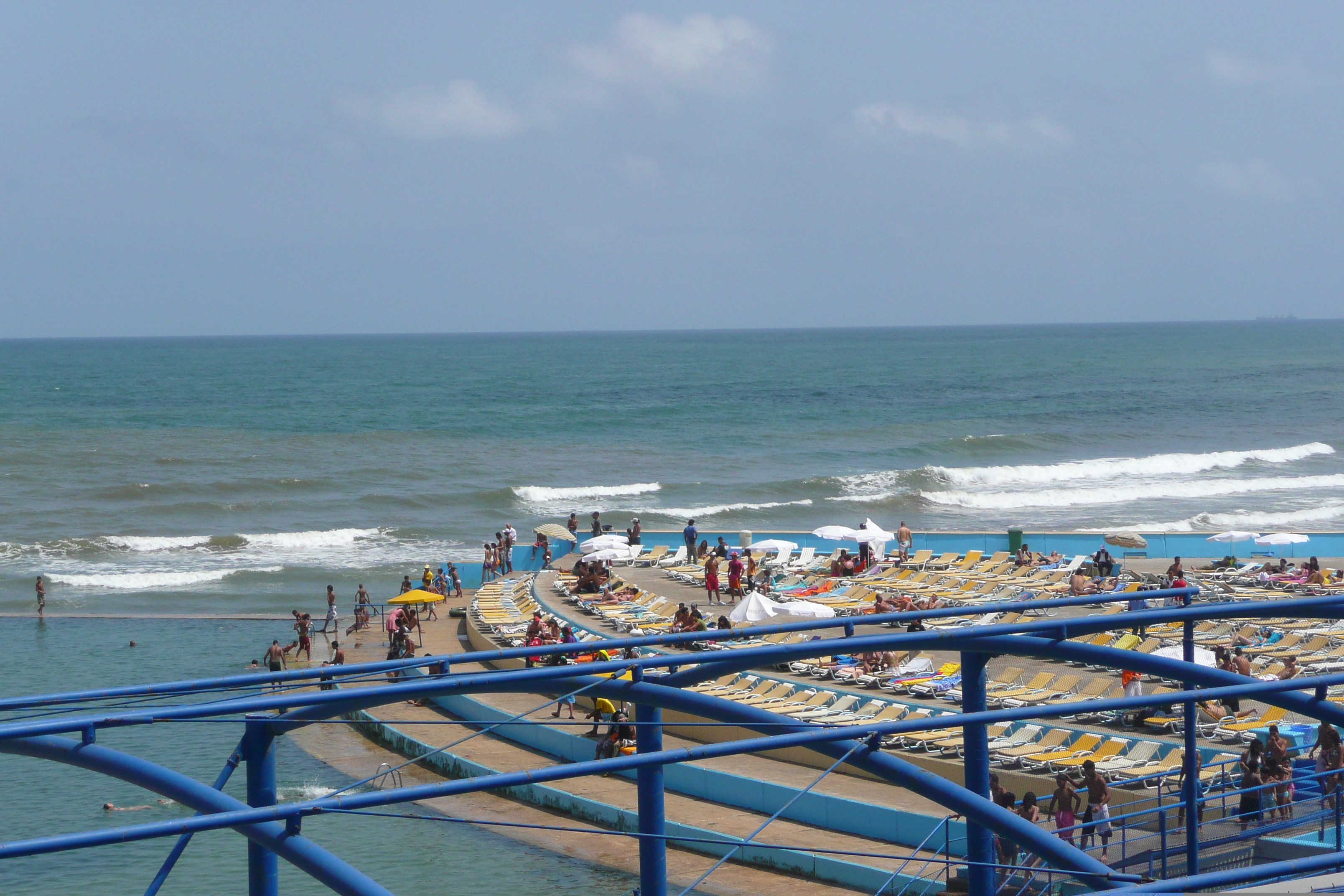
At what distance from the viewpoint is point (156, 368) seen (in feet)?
544

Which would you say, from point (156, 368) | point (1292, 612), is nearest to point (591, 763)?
point (1292, 612)

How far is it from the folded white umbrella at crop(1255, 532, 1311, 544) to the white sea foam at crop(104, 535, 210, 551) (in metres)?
37.6

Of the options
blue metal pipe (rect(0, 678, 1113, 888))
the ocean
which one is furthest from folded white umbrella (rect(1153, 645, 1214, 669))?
the ocean

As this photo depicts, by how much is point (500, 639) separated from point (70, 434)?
65.0m

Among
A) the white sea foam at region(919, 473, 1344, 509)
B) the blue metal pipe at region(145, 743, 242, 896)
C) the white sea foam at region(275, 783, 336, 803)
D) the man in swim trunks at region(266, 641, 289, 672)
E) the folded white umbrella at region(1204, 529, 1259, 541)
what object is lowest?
the white sea foam at region(275, 783, 336, 803)

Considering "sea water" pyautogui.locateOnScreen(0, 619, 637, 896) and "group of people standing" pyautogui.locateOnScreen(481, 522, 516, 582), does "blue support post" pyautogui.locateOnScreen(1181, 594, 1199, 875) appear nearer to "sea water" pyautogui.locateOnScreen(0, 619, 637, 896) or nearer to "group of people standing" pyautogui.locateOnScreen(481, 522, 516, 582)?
"sea water" pyautogui.locateOnScreen(0, 619, 637, 896)

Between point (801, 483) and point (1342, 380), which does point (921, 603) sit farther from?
point (1342, 380)

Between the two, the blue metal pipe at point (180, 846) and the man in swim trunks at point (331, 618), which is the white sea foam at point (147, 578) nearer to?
the man in swim trunks at point (331, 618)

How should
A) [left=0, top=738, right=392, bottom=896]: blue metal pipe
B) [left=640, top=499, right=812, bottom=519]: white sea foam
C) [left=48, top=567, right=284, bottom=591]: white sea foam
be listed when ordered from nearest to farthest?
[left=0, top=738, right=392, bottom=896]: blue metal pipe < [left=48, top=567, right=284, bottom=591]: white sea foam < [left=640, top=499, right=812, bottom=519]: white sea foam

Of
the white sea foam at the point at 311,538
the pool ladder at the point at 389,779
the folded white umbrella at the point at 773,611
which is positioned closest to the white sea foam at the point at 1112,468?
the white sea foam at the point at 311,538

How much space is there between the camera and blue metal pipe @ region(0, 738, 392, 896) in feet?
17.0

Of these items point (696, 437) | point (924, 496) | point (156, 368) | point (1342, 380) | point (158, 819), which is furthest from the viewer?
point (156, 368)

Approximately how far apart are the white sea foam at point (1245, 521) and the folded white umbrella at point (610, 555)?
20.3 metres

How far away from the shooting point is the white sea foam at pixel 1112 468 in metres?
64.9
